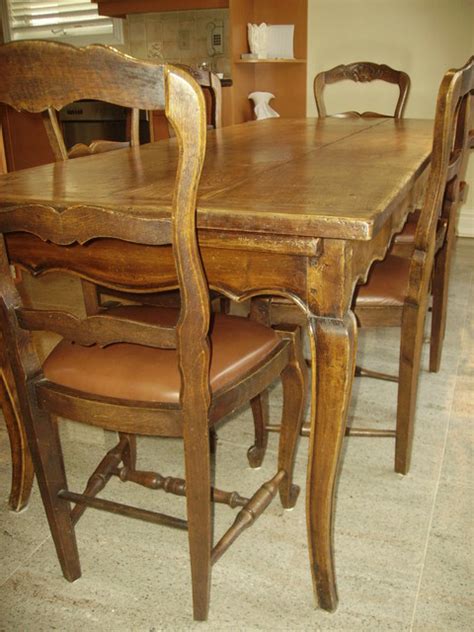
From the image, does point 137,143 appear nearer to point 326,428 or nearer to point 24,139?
point 326,428

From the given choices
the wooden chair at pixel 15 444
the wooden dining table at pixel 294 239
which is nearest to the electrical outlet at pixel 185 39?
the wooden dining table at pixel 294 239

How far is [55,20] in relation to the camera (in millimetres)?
4895

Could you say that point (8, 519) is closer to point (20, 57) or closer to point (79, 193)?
point (79, 193)

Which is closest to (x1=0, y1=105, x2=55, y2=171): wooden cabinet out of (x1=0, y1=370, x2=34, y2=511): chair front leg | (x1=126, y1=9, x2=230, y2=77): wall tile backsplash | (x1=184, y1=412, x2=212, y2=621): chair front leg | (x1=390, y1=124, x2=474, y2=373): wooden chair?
(x1=126, y1=9, x2=230, y2=77): wall tile backsplash

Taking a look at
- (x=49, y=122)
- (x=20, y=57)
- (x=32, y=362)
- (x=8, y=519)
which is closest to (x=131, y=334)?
(x=32, y=362)

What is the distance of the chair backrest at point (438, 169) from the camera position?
1.25m

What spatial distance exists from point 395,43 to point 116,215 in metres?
3.68

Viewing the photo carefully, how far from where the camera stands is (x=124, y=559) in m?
1.35

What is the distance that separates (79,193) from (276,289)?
423 mm

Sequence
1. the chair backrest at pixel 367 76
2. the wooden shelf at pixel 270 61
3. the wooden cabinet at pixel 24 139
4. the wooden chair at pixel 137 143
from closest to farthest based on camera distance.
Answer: the wooden chair at pixel 137 143, the chair backrest at pixel 367 76, the wooden shelf at pixel 270 61, the wooden cabinet at pixel 24 139

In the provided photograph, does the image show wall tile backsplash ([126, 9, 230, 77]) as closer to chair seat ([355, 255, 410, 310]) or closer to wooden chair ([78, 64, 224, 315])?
wooden chair ([78, 64, 224, 315])

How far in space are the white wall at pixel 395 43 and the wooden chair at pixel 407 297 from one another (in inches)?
102

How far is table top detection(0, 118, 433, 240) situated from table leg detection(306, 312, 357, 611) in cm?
18

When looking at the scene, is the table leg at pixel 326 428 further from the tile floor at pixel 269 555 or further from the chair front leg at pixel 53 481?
the chair front leg at pixel 53 481
